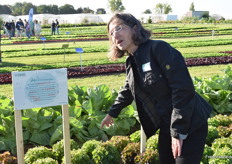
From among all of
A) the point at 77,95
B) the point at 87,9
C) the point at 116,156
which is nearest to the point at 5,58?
the point at 77,95

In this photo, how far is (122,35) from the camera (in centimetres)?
257

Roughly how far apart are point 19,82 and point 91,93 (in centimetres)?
218

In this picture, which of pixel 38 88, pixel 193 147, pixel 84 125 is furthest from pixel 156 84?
pixel 84 125

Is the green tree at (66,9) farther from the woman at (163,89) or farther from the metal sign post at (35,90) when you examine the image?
the woman at (163,89)

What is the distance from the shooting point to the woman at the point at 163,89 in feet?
7.75

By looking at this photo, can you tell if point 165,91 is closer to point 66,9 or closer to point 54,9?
point 66,9

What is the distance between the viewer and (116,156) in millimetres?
3869

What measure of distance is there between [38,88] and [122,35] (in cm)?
112

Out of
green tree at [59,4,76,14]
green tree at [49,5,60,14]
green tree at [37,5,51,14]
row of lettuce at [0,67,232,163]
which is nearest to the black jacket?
row of lettuce at [0,67,232,163]

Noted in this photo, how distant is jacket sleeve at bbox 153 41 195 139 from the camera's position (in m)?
2.34

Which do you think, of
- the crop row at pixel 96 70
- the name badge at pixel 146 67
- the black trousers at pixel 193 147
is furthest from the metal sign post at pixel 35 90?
the crop row at pixel 96 70

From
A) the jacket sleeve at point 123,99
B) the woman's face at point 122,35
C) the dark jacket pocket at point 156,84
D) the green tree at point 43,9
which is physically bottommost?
the jacket sleeve at point 123,99

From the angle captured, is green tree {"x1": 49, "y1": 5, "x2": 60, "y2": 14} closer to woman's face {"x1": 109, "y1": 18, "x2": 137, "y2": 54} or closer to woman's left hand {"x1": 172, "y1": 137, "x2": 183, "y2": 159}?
woman's face {"x1": 109, "y1": 18, "x2": 137, "y2": 54}

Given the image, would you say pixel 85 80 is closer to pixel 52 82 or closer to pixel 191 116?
pixel 52 82
